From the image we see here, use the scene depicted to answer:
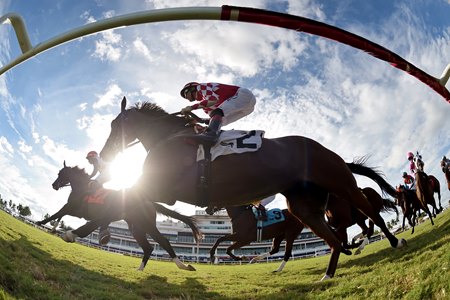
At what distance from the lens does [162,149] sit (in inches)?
169

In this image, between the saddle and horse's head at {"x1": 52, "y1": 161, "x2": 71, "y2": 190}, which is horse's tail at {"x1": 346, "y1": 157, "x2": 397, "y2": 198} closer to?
the saddle

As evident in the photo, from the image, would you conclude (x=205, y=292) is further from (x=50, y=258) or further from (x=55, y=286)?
(x=50, y=258)

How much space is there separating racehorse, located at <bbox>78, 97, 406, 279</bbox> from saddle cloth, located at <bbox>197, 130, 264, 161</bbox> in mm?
56

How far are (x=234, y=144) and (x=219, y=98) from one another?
2.52 ft

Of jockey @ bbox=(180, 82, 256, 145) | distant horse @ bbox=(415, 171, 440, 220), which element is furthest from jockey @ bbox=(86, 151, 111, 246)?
distant horse @ bbox=(415, 171, 440, 220)

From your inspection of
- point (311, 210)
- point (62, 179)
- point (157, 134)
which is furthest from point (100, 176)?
point (62, 179)

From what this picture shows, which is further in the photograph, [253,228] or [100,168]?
[253,228]

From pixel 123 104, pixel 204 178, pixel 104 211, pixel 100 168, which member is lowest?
pixel 104 211

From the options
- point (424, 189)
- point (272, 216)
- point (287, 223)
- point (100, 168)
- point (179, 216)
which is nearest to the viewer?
point (100, 168)

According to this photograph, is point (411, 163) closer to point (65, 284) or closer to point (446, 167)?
point (446, 167)

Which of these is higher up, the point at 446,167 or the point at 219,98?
the point at 446,167

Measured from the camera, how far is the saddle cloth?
13.3ft

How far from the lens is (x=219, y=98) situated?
14.5 feet

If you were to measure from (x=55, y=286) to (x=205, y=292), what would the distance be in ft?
9.06
